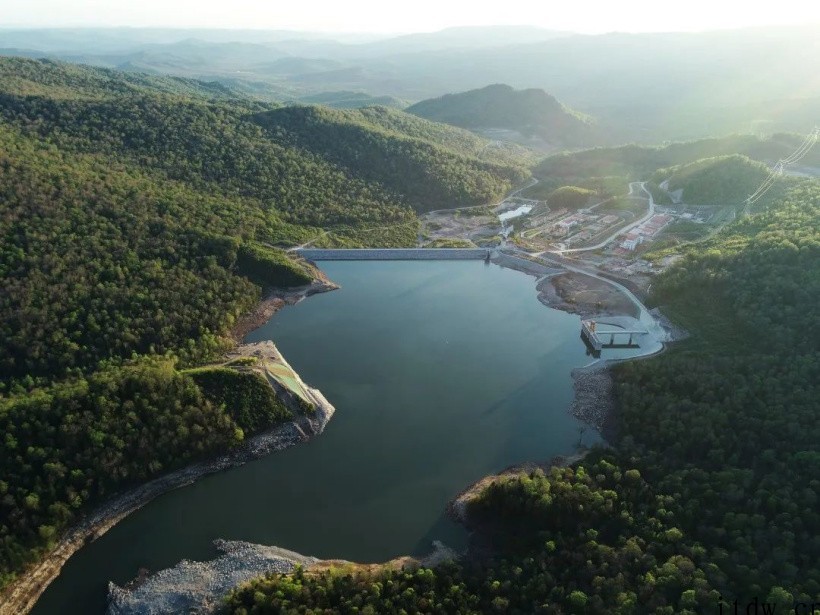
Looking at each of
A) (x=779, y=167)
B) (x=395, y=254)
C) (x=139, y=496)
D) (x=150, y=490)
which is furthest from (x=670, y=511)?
(x=779, y=167)

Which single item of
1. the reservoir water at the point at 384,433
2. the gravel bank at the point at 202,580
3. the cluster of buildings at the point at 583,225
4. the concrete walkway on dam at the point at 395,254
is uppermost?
the cluster of buildings at the point at 583,225

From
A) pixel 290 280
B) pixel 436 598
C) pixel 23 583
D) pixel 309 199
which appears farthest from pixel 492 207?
pixel 23 583

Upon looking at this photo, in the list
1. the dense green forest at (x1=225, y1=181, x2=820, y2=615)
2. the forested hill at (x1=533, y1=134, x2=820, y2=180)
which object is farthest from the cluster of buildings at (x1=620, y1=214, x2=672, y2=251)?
the dense green forest at (x1=225, y1=181, x2=820, y2=615)

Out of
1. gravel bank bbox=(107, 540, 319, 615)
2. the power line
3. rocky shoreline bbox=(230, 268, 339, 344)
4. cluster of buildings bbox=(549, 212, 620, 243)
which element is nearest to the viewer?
gravel bank bbox=(107, 540, 319, 615)

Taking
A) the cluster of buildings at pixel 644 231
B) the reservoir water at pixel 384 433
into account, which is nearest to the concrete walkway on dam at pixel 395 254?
the reservoir water at pixel 384 433

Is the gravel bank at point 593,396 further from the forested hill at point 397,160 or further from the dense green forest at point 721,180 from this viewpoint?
the dense green forest at point 721,180

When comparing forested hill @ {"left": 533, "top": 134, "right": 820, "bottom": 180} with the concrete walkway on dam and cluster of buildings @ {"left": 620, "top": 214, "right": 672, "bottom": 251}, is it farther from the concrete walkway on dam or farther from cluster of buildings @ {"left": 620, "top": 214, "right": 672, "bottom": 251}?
the concrete walkway on dam

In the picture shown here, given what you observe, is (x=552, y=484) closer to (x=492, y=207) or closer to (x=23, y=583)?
(x=23, y=583)
